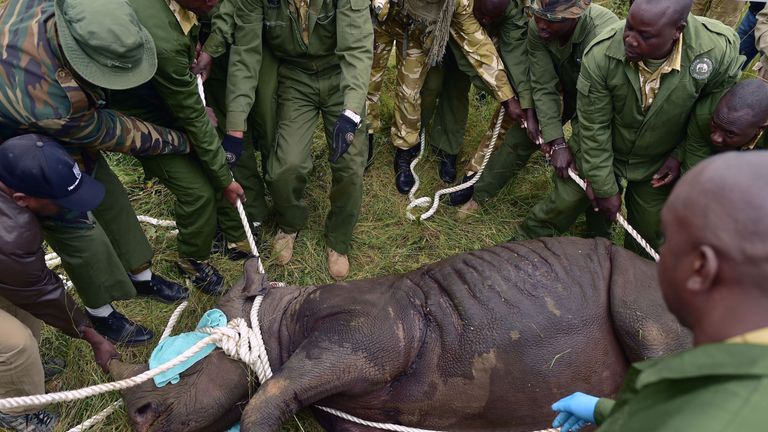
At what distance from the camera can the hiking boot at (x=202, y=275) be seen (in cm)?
404

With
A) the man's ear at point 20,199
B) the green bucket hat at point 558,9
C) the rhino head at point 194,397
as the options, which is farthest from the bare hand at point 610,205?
the man's ear at point 20,199

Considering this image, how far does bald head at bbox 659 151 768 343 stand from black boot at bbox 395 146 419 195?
12.4 ft

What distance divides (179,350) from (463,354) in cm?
142

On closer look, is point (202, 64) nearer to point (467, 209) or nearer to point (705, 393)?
point (467, 209)

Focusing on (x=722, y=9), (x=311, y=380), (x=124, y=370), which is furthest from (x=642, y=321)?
(x=722, y=9)

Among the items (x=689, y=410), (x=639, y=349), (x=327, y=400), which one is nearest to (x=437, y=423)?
(x=327, y=400)

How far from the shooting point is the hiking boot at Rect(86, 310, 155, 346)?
11.6ft

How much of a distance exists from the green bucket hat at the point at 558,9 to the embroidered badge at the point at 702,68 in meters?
0.81

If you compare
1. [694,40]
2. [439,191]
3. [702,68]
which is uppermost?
[694,40]

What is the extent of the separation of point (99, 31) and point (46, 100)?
15.0 inches

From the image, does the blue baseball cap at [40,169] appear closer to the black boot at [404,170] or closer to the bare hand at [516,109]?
the black boot at [404,170]

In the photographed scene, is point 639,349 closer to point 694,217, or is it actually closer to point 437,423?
point 437,423

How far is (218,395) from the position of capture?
114 inches

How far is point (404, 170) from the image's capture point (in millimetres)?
5098
